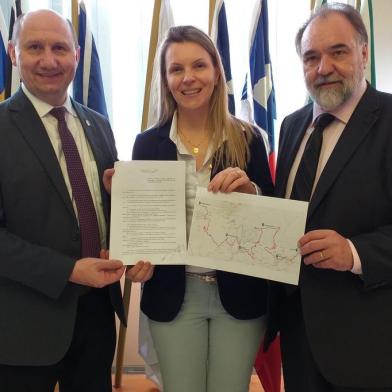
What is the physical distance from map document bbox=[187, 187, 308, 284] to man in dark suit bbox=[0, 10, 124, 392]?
1.11 feet

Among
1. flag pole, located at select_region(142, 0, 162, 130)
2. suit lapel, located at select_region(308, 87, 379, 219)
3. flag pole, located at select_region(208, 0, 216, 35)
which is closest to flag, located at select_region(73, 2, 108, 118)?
flag pole, located at select_region(142, 0, 162, 130)

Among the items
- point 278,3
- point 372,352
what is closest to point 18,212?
point 372,352

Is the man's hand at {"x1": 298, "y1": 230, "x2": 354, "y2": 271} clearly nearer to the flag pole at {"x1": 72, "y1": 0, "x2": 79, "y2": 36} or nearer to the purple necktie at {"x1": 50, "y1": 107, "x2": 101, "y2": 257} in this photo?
the purple necktie at {"x1": 50, "y1": 107, "x2": 101, "y2": 257}

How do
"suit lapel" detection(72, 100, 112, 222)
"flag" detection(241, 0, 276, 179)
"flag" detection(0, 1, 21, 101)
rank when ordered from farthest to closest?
"flag" detection(241, 0, 276, 179) → "flag" detection(0, 1, 21, 101) → "suit lapel" detection(72, 100, 112, 222)

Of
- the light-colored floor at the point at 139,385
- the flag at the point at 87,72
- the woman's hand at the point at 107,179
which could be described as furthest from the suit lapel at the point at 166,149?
the light-colored floor at the point at 139,385

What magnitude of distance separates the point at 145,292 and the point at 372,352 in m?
0.87

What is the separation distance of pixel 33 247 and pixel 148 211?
42cm

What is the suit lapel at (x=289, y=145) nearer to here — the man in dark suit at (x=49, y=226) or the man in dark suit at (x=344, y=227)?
the man in dark suit at (x=344, y=227)

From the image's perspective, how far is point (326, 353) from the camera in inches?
54.0

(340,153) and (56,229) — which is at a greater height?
(340,153)

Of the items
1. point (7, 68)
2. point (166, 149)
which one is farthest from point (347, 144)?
point (7, 68)

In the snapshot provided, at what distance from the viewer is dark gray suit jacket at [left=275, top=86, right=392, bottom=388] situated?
130cm

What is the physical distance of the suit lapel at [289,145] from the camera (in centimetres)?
158

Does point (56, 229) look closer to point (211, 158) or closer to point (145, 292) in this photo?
point (145, 292)
